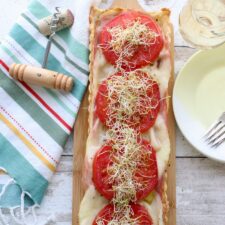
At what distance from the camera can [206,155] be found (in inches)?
112

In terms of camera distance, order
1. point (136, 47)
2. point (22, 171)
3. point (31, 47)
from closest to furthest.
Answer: point (136, 47), point (22, 171), point (31, 47)

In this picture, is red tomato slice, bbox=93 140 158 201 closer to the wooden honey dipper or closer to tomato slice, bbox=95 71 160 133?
tomato slice, bbox=95 71 160 133

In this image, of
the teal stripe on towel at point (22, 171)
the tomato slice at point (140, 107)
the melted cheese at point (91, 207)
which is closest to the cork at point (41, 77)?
the tomato slice at point (140, 107)

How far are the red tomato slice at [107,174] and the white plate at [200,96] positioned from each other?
0.91 ft

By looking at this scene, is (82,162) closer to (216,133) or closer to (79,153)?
(79,153)

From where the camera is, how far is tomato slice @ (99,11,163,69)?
2.79 metres

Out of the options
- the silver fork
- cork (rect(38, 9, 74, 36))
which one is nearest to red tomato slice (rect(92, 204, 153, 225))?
the silver fork

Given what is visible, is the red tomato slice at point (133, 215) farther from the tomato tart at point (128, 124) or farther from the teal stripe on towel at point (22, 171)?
the teal stripe on towel at point (22, 171)

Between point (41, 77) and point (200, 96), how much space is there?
0.84m

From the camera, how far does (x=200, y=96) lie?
9.74 feet

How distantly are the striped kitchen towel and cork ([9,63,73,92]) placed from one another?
0.08 m

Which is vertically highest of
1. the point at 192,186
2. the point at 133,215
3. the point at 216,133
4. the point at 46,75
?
the point at 46,75

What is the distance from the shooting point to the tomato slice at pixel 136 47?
279cm

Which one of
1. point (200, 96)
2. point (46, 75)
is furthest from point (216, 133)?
point (46, 75)
